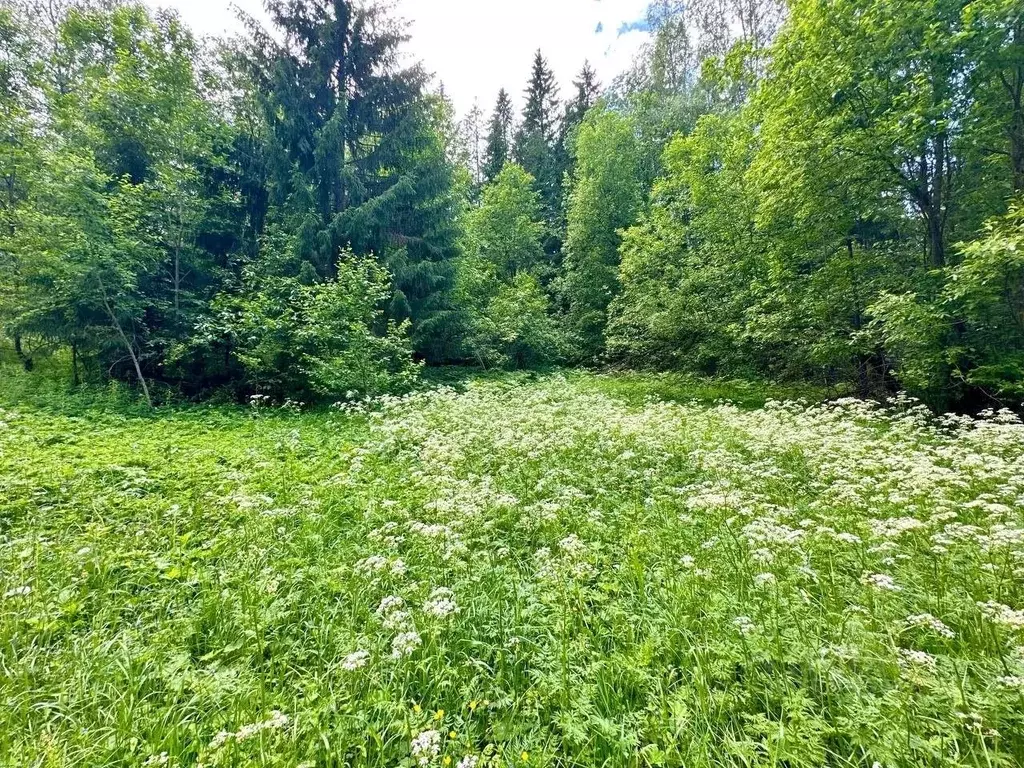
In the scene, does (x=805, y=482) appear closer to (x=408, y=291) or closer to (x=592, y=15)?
(x=408, y=291)

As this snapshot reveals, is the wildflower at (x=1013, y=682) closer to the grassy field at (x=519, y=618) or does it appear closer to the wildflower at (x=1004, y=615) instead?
the grassy field at (x=519, y=618)

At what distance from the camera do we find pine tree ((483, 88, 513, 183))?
2458 cm

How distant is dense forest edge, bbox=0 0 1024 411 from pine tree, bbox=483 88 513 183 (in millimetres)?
9281

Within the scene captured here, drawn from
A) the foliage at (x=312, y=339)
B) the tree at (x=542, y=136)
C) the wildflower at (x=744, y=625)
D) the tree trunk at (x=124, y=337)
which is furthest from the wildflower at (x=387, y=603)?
the tree at (x=542, y=136)

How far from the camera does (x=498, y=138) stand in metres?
25.1

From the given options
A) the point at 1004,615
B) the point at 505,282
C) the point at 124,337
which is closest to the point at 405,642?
the point at 1004,615

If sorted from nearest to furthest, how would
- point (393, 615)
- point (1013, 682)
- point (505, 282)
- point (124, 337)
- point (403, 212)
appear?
point (1013, 682)
point (393, 615)
point (124, 337)
point (403, 212)
point (505, 282)

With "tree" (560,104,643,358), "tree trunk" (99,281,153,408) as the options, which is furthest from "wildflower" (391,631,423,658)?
"tree" (560,104,643,358)

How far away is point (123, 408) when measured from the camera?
29.3 feet

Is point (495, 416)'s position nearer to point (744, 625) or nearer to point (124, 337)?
point (744, 625)

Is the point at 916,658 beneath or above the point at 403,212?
beneath

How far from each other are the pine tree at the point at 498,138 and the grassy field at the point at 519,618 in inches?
947

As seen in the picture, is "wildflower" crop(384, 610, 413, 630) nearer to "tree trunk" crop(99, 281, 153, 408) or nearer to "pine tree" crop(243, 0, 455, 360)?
"tree trunk" crop(99, 281, 153, 408)

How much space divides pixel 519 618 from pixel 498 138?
2786cm
